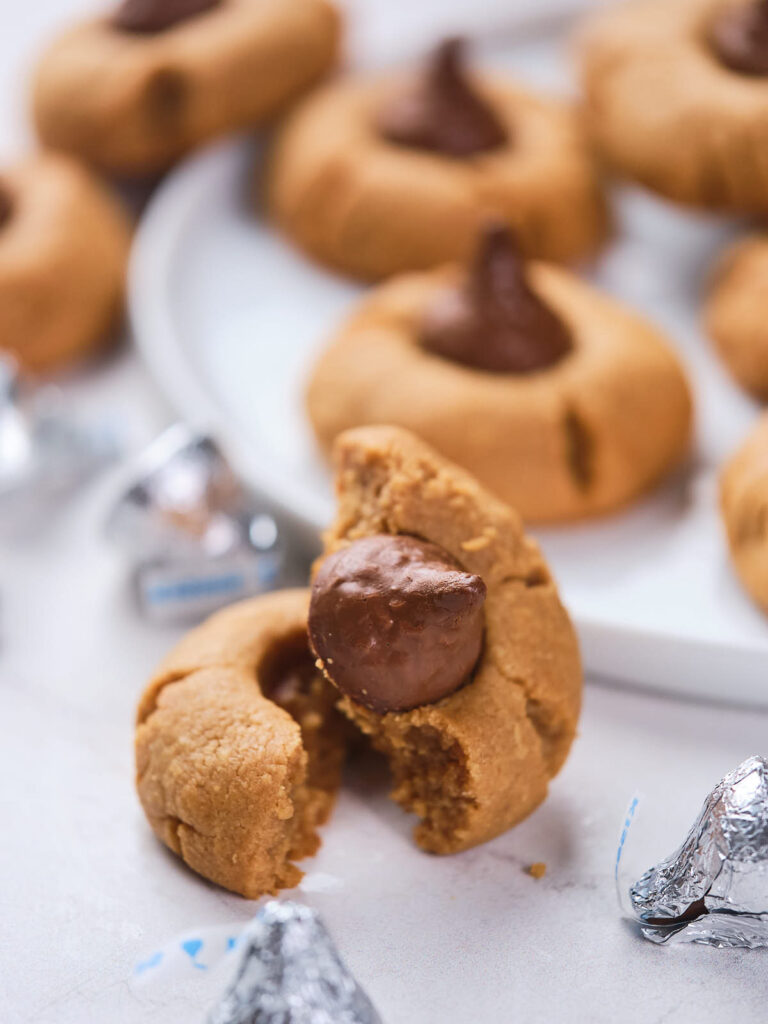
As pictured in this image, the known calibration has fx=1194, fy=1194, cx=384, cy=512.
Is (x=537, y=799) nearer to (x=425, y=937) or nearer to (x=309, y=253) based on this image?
(x=425, y=937)

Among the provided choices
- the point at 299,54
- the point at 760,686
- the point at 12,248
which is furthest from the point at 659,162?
the point at 12,248

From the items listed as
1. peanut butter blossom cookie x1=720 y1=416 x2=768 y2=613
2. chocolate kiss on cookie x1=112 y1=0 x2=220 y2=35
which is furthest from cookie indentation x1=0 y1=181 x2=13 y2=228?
peanut butter blossom cookie x1=720 y1=416 x2=768 y2=613

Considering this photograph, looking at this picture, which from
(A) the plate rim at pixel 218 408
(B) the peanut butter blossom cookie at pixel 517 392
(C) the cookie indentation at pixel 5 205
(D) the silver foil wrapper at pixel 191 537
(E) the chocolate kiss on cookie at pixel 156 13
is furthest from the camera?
(E) the chocolate kiss on cookie at pixel 156 13

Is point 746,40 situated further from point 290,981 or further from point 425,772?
point 290,981

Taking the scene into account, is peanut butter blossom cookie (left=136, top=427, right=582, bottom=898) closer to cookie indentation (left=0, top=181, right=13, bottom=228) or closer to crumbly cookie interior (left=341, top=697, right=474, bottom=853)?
crumbly cookie interior (left=341, top=697, right=474, bottom=853)

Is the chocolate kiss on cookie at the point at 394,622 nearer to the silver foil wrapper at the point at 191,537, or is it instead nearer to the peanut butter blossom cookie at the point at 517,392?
the silver foil wrapper at the point at 191,537

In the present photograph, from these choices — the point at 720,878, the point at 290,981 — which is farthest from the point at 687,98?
the point at 290,981

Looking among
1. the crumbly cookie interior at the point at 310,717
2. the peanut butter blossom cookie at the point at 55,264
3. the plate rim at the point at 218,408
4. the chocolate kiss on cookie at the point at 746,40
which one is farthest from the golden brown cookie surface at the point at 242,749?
the chocolate kiss on cookie at the point at 746,40

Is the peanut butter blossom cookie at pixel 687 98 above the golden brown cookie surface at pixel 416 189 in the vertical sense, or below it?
above
